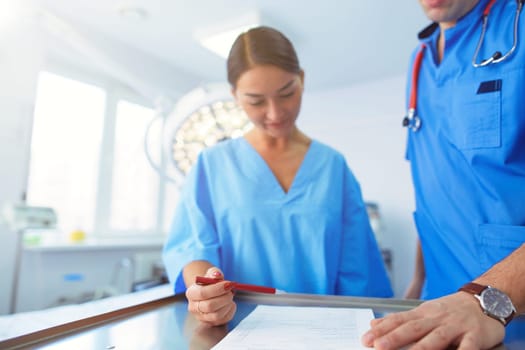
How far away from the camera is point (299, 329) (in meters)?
0.54

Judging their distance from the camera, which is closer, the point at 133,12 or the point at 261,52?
the point at 261,52

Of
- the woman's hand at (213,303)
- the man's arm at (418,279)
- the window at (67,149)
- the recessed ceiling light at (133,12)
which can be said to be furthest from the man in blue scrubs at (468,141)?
the window at (67,149)

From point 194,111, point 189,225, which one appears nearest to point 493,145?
point 189,225

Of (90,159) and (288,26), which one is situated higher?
(288,26)

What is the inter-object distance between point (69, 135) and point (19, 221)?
1323 millimetres

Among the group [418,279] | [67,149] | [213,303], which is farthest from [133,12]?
[213,303]

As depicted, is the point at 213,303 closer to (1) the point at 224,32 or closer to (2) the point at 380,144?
(1) the point at 224,32

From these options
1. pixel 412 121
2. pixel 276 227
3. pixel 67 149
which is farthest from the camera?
pixel 67 149

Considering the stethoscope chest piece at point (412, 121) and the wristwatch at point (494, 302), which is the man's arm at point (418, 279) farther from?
the wristwatch at point (494, 302)

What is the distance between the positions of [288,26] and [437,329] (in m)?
2.53

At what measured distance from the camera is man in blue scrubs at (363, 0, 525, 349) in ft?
2.72

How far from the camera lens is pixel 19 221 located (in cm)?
179

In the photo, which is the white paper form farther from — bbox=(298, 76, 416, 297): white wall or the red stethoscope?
bbox=(298, 76, 416, 297): white wall

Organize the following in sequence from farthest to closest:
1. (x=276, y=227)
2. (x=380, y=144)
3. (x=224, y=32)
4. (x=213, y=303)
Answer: (x=380, y=144) → (x=224, y=32) → (x=276, y=227) → (x=213, y=303)
